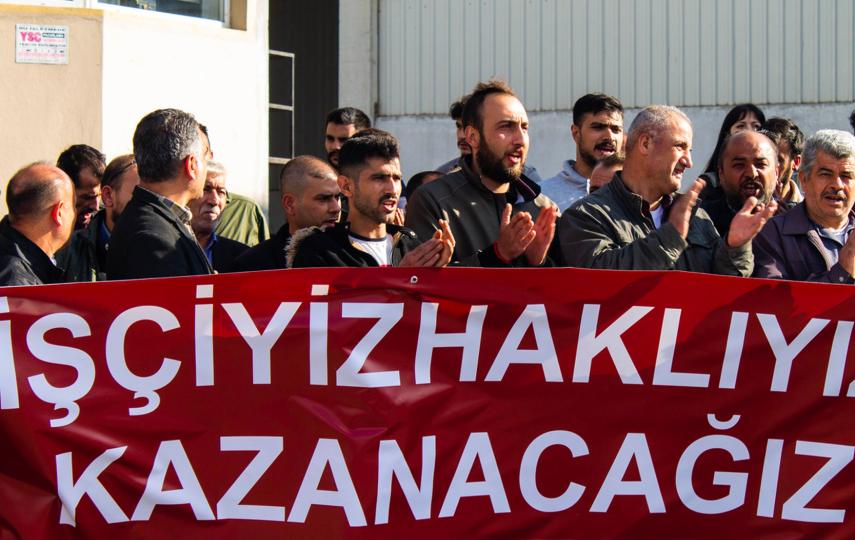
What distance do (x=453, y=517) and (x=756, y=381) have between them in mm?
1242

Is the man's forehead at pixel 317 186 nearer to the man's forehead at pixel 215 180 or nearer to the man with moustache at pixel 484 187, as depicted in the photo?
the man's forehead at pixel 215 180

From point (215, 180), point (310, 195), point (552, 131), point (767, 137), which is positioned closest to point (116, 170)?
point (215, 180)

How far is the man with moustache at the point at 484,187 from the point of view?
6152mm

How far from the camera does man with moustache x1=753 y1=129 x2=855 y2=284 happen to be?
621cm

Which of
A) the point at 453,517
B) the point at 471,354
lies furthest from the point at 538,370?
the point at 453,517

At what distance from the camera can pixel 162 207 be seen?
17.9 ft

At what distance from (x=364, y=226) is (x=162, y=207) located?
935mm

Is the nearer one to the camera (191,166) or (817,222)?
(191,166)

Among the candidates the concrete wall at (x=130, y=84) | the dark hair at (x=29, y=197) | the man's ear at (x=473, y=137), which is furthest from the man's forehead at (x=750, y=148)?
the concrete wall at (x=130, y=84)

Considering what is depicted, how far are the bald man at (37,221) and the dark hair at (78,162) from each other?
195 cm

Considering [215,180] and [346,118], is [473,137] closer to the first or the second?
[215,180]

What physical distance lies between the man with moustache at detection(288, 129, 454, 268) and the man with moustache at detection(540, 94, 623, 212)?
2124 mm

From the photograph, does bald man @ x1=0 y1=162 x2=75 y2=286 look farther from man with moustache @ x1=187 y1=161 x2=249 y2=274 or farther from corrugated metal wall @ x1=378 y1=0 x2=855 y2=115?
corrugated metal wall @ x1=378 y1=0 x2=855 y2=115

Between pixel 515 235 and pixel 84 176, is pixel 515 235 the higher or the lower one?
the lower one
